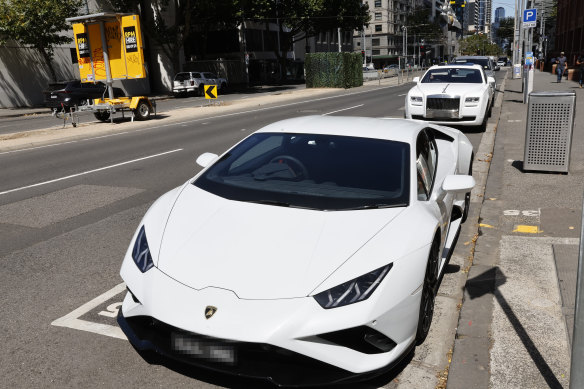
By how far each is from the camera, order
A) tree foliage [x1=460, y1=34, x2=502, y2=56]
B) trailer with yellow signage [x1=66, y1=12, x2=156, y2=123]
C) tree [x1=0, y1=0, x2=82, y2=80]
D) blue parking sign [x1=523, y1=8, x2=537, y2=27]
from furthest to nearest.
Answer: tree foliage [x1=460, y1=34, x2=502, y2=56] < tree [x1=0, y1=0, x2=82, y2=80] < trailer with yellow signage [x1=66, y1=12, x2=156, y2=123] < blue parking sign [x1=523, y1=8, x2=537, y2=27]

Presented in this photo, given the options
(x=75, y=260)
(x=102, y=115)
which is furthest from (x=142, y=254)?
(x=102, y=115)

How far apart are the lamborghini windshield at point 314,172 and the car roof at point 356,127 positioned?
2.9 inches

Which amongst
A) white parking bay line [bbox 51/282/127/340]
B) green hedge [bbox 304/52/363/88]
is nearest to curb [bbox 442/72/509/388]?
white parking bay line [bbox 51/282/127/340]

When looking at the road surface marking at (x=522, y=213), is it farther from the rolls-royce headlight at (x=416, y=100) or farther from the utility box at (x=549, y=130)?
the rolls-royce headlight at (x=416, y=100)

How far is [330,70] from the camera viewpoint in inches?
1661

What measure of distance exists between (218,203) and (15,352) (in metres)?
1.68

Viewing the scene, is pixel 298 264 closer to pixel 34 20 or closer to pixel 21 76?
pixel 34 20

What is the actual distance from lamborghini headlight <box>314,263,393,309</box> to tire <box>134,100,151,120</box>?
18.7 m

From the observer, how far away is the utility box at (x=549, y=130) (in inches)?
314

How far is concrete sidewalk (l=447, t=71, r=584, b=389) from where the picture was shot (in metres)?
3.24

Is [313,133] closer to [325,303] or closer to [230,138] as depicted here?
[325,303]

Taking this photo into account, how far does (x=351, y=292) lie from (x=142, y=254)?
1396 mm

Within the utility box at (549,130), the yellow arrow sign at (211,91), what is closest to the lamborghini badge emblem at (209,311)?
the utility box at (549,130)

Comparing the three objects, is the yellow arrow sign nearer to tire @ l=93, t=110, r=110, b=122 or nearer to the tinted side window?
tire @ l=93, t=110, r=110, b=122
